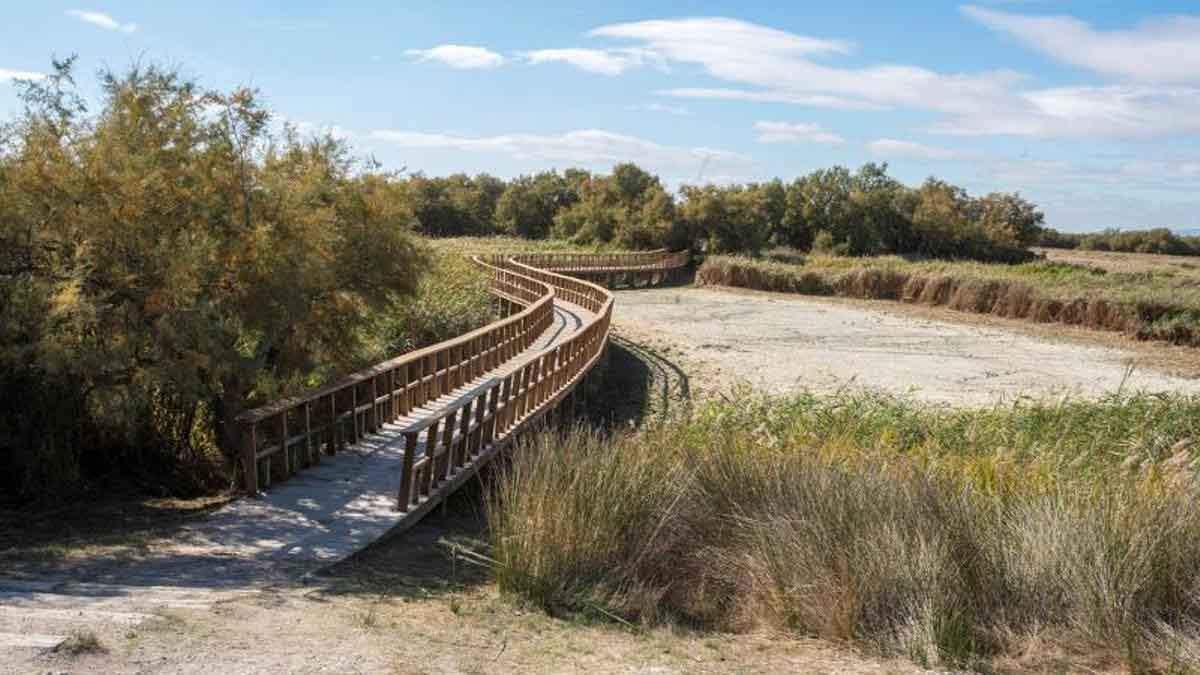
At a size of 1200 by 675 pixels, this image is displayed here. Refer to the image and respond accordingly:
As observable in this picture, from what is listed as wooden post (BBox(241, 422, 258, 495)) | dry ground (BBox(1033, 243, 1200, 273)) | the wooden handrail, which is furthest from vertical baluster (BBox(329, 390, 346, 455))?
dry ground (BBox(1033, 243, 1200, 273))

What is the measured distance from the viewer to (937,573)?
23.5ft

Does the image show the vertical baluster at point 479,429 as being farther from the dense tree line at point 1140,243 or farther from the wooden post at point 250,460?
the dense tree line at point 1140,243

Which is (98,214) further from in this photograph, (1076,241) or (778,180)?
(1076,241)

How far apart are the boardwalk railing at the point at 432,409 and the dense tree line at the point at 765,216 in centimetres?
4517

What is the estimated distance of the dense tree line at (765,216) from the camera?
68188 mm

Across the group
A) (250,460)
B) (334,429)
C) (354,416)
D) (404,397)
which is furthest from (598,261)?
(250,460)

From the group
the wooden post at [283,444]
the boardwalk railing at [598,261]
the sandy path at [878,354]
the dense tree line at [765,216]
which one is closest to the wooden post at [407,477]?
the wooden post at [283,444]

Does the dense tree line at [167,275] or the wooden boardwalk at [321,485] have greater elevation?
the dense tree line at [167,275]

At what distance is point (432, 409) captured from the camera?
52.6 ft

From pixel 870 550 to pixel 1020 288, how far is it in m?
34.9

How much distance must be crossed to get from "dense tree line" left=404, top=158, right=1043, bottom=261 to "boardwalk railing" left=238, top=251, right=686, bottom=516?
148ft

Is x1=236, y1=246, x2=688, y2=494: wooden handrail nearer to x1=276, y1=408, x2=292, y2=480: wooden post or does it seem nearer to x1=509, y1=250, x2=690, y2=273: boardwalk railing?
x1=276, y1=408, x2=292, y2=480: wooden post

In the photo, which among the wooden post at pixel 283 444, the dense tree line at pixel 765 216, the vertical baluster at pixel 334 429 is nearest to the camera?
the wooden post at pixel 283 444

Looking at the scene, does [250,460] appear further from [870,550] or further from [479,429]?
[870,550]
